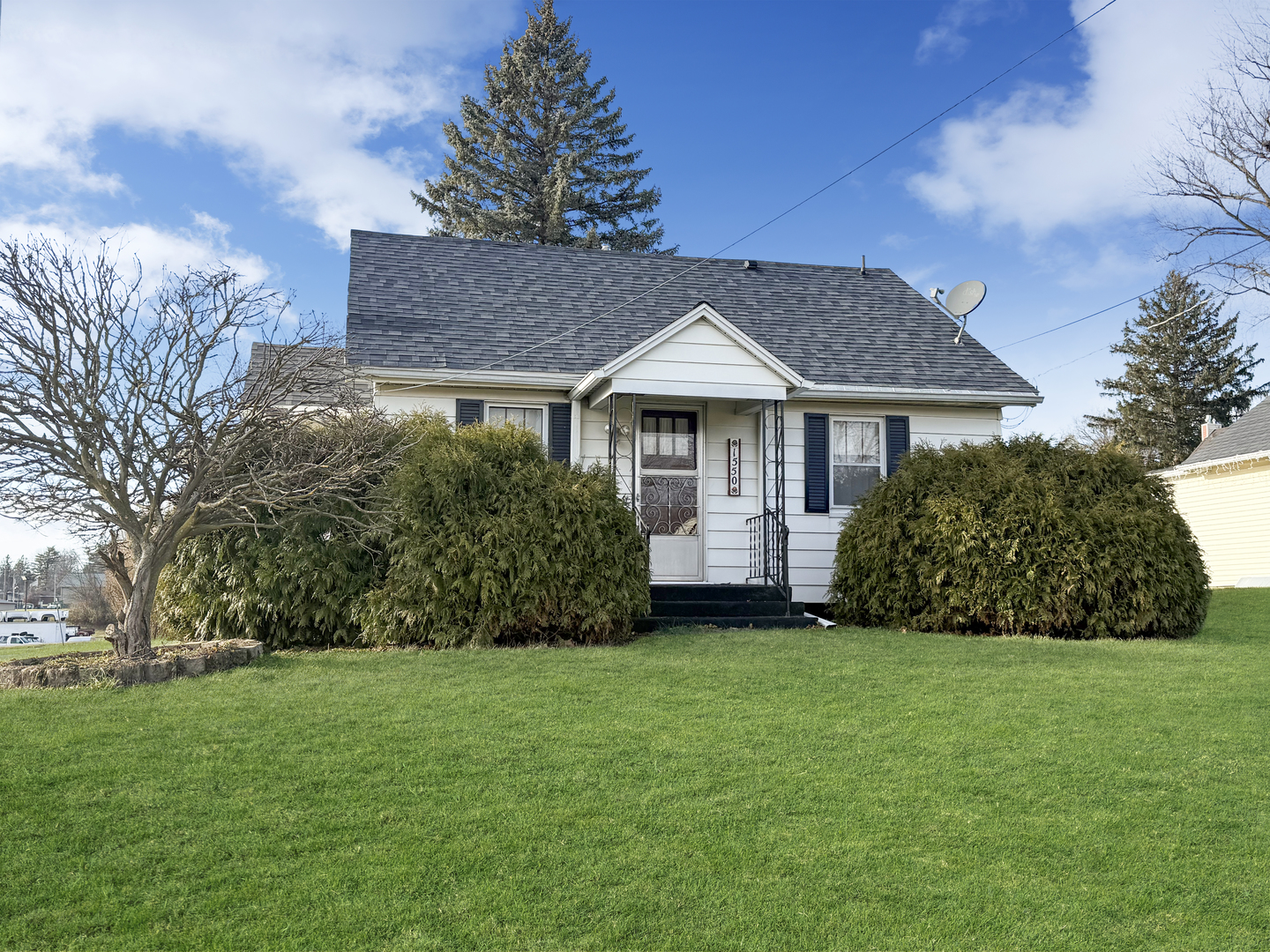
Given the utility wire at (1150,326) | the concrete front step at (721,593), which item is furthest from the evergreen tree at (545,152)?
the concrete front step at (721,593)

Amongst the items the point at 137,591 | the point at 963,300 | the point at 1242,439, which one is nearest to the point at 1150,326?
the point at 1242,439

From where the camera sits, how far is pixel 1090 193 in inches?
648

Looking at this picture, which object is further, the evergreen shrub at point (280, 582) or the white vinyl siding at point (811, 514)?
the white vinyl siding at point (811, 514)

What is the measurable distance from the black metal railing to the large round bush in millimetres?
938

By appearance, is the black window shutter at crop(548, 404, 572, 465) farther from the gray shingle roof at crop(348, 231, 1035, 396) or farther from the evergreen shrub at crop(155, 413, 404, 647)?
the evergreen shrub at crop(155, 413, 404, 647)

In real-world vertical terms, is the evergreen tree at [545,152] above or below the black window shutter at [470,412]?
above

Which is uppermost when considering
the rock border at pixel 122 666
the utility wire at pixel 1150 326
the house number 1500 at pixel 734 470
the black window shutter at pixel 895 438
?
the utility wire at pixel 1150 326

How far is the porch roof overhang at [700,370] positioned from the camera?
10.8 m

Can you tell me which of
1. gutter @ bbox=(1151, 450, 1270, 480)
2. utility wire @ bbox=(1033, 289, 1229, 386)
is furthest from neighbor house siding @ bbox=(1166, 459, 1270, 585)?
utility wire @ bbox=(1033, 289, 1229, 386)

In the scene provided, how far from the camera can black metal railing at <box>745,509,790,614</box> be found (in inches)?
429

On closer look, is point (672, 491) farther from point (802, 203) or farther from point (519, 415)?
point (802, 203)

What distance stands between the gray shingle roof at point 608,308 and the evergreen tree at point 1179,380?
2386 cm

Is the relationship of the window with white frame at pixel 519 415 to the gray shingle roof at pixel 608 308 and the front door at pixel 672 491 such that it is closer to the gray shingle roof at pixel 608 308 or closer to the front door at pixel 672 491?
the gray shingle roof at pixel 608 308

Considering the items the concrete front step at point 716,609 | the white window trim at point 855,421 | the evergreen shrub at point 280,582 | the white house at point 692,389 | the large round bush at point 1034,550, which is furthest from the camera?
the white window trim at point 855,421
